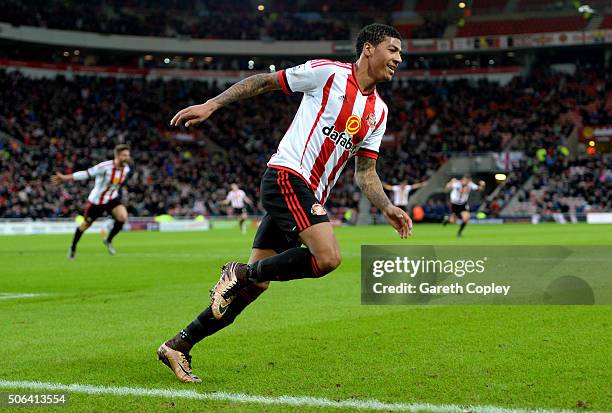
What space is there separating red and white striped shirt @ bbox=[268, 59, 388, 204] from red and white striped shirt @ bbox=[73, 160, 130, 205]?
44.4 feet

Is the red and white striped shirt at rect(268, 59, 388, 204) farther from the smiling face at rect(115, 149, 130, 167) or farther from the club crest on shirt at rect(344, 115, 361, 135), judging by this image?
the smiling face at rect(115, 149, 130, 167)

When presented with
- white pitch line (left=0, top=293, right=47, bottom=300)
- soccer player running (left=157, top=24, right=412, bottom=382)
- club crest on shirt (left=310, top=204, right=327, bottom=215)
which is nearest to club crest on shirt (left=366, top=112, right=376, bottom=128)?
soccer player running (left=157, top=24, right=412, bottom=382)

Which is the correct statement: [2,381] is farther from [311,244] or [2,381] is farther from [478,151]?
[478,151]

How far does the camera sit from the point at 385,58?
19.7 ft

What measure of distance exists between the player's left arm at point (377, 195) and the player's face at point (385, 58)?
68 centimetres

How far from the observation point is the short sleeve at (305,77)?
5.84m

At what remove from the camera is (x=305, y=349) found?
22.5ft

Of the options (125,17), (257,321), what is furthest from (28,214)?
(257,321)

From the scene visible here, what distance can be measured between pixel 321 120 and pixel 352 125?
0.23 meters

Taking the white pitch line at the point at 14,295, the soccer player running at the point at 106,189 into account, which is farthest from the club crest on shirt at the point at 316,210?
the soccer player running at the point at 106,189

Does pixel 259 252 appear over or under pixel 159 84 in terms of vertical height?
under

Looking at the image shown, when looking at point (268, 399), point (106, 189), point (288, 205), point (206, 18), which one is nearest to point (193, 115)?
point (288, 205)

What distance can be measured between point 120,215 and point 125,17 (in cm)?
4617

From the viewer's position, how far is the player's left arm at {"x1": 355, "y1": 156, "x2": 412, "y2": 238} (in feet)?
19.8
